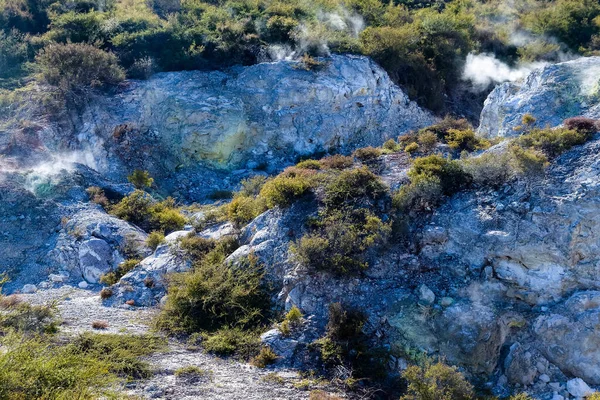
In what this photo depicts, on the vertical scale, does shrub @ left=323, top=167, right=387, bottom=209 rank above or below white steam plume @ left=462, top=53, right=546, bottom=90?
above

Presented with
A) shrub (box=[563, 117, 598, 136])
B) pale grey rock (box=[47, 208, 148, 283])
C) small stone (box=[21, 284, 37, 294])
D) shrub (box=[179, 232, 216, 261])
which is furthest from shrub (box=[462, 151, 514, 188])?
small stone (box=[21, 284, 37, 294])

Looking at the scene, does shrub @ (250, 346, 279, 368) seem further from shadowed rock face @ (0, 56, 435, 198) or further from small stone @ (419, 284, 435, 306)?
shadowed rock face @ (0, 56, 435, 198)

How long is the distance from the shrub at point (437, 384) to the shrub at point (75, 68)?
1390 cm

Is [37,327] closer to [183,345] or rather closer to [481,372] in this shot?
[183,345]

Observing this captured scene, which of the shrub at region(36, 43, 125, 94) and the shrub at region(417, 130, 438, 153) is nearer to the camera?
the shrub at region(417, 130, 438, 153)

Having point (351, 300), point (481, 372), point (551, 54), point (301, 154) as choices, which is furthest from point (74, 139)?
point (551, 54)

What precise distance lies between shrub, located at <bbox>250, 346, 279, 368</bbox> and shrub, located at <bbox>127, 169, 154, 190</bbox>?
7.91 meters

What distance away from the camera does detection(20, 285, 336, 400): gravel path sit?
7410 mm

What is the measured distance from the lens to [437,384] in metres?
7.56

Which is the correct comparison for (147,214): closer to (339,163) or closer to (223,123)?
(223,123)

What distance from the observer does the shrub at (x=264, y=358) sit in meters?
A: 8.32

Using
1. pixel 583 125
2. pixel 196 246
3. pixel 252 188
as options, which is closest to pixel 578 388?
pixel 583 125

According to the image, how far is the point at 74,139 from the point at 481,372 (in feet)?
42.9

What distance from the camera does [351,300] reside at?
918 cm
